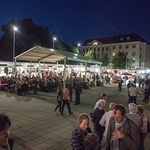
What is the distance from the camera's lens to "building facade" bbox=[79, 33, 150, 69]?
196 ft

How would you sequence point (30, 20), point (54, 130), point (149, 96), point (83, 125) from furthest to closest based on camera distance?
1. point (30, 20)
2. point (149, 96)
3. point (54, 130)
4. point (83, 125)

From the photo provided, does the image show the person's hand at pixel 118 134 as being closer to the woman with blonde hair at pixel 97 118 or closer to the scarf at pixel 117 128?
the scarf at pixel 117 128

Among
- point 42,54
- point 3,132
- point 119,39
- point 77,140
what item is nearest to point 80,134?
point 77,140

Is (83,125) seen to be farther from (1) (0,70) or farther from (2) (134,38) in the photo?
(2) (134,38)

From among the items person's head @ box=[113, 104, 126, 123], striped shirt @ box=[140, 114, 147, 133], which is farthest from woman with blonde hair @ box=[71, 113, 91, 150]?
striped shirt @ box=[140, 114, 147, 133]

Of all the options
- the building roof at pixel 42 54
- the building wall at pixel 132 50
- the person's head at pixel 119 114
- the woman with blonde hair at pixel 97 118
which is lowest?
the woman with blonde hair at pixel 97 118

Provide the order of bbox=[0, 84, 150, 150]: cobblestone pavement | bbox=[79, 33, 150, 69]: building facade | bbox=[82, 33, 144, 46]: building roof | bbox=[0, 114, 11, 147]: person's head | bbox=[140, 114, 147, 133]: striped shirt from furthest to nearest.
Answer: bbox=[82, 33, 144, 46]: building roof → bbox=[79, 33, 150, 69]: building facade → bbox=[0, 84, 150, 150]: cobblestone pavement → bbox=[140, 114, 147, 133]: striped shirt → bbox=[0, 114, 11, 147]: person's head

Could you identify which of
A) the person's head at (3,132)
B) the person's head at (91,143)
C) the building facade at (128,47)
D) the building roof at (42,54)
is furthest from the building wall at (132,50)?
the person's head at (3,132)

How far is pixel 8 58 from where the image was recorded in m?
41.2

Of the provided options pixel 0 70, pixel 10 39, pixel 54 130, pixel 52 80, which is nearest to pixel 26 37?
pixel 10 39

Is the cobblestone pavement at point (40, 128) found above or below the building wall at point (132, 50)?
below

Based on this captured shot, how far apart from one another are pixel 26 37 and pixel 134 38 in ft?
123

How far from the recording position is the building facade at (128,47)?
59.8 m

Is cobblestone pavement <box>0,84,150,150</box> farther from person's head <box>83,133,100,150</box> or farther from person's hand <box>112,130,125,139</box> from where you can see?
person's head <box>83,133,100,150</box>
